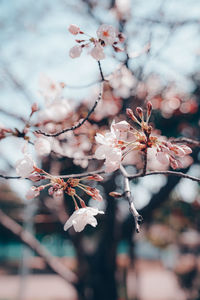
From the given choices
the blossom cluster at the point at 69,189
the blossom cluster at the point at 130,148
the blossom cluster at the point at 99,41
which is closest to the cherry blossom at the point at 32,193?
the blossom cluster at the point at 69,189

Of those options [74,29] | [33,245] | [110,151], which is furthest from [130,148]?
[33,245]

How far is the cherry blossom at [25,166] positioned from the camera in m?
1.06

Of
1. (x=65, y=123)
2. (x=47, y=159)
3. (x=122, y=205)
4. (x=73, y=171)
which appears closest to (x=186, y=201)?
(x=122, y=205)

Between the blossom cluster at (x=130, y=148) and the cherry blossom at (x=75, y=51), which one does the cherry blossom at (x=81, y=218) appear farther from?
the cherry blossom at (x=75, y=51)

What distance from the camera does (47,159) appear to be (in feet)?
10.8

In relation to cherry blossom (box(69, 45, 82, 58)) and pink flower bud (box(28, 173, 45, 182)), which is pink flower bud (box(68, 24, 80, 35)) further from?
pink flower bud (box(28, 173, 45, 182))

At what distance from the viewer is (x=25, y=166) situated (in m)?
1.06

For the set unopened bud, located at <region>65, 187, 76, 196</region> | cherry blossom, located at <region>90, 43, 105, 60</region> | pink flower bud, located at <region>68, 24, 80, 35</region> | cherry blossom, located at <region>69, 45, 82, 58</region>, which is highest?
pink flower bud, located at <region>68, 24, 80, 35</region>

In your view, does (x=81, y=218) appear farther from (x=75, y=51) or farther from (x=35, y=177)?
(x=75, y=51)

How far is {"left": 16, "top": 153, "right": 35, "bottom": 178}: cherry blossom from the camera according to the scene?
1059 millimetres

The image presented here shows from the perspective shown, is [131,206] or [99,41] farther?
[99,41]

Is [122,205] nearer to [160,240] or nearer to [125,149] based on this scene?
[125,149]

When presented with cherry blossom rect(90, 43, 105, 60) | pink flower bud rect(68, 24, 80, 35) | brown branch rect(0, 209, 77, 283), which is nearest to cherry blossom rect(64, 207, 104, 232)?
cherry blossom rect(90, 43, 105, 60)

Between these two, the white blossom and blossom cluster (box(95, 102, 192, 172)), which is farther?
the white blossom
